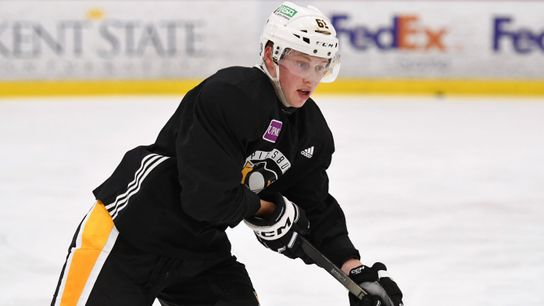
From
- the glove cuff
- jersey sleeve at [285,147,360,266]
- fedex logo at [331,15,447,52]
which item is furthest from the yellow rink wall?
the glove cuff

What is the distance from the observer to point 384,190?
4.58 m

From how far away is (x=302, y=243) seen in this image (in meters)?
2.22

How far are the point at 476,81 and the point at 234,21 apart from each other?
214cm

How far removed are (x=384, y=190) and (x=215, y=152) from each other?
2.72 m

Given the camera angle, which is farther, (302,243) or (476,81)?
(476,81)

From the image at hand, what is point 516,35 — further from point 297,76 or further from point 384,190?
point 297,76

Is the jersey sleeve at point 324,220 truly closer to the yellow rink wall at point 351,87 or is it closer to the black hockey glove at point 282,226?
the black hockey glove at point 282,226

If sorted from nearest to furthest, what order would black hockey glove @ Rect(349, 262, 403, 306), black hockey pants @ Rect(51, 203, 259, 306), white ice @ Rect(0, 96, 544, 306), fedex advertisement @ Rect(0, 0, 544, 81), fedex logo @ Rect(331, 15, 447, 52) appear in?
black hockey pants @ Rect(51, 203, 259, 306), black hockey glove @ Rect(349, 262, 403, 306), white ice @ Rect(0, 96, 544, 306), fedex advertisement @ Rect(0, 0, 544, 81), fedex logo @ Rect(331, 15, 447, 52)

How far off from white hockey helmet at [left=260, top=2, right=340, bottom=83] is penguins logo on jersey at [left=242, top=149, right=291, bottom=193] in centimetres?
21

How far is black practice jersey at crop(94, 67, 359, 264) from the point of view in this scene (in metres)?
1.96

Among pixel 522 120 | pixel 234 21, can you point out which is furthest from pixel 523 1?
pixel 234 21

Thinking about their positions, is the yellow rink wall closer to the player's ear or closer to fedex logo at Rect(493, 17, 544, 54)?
fedex logo at Rect(493, 17, 544, 54)

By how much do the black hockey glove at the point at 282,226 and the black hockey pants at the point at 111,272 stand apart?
15cm

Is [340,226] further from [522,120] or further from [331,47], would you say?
[522,120]
